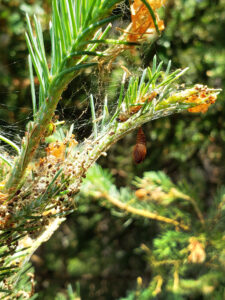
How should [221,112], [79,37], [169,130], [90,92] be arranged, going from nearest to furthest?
[79,37], [90,92], [221,112], [169,130]

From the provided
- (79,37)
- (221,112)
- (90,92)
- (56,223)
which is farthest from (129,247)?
(79,37)

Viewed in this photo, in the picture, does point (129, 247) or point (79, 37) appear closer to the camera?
point (79, 37)

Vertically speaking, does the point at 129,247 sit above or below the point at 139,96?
below

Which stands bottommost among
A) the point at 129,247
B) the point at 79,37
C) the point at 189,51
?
the point at 129,247

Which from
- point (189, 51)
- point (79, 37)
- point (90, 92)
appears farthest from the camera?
point (189, 51)

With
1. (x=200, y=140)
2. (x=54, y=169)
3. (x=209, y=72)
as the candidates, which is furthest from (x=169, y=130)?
(x=54, y=169)

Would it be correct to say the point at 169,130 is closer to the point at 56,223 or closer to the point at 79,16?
the point at 56,223

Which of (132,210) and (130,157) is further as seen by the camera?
(130,157)
